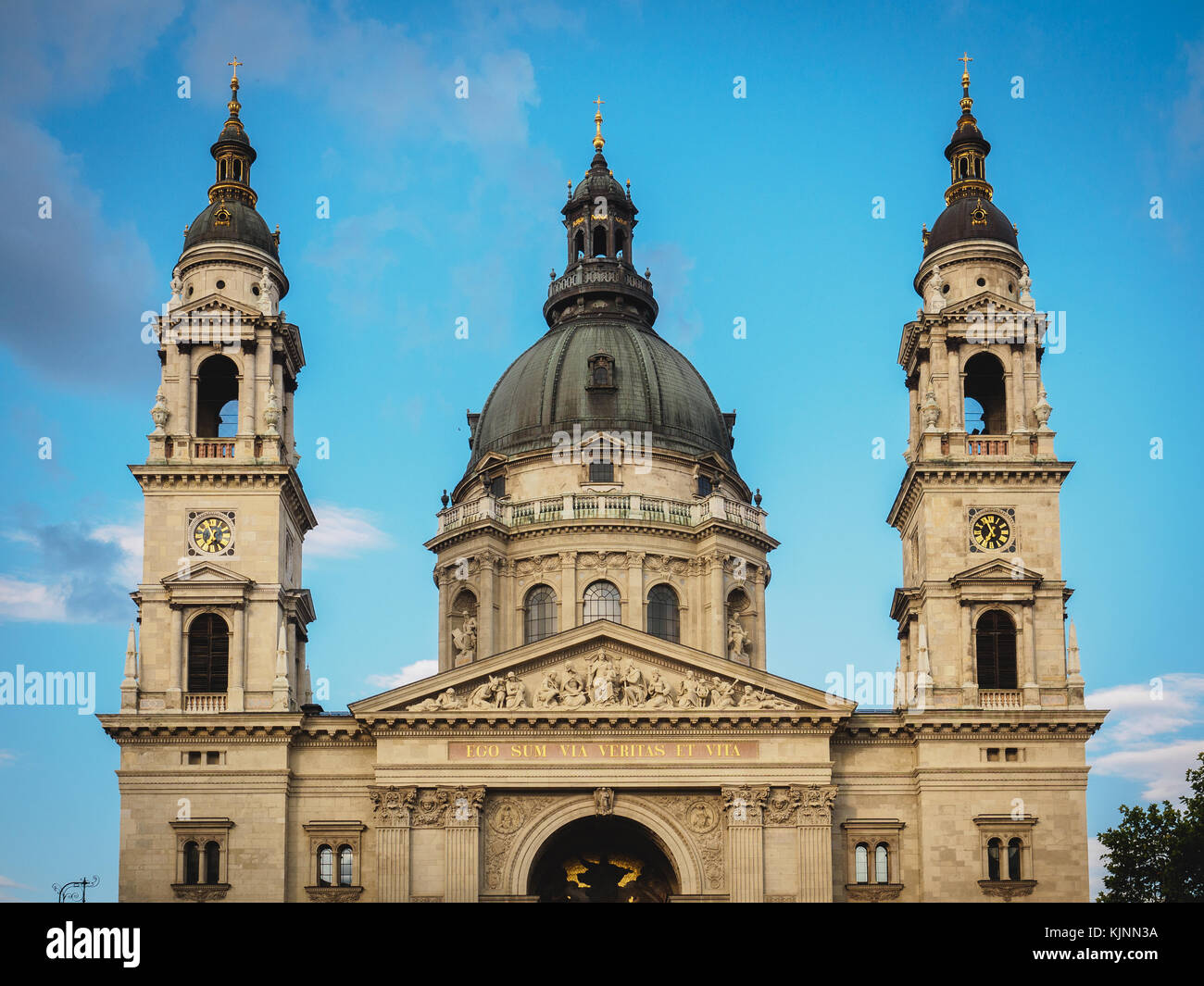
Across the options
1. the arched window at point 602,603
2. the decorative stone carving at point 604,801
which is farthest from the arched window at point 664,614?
the decorative stone carving at point 604,801

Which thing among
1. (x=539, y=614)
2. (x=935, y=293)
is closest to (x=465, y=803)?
(x=539, y=614)

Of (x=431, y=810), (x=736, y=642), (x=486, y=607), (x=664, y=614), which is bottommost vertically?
(x=431, y=810)

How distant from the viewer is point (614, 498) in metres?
76.4

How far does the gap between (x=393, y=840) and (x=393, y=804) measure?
45.1 inches

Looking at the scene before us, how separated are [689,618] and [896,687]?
11572 millimetres

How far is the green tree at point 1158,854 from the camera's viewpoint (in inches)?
2864

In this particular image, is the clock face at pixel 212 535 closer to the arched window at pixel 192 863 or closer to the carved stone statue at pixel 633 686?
the arched window at pixel 192 863

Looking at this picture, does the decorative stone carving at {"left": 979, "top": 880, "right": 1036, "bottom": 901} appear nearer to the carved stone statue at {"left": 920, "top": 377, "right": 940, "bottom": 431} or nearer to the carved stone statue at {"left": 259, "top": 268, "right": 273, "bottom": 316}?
the carved stone statue at {"left": 920, "top": 377, "right": 940, "bottom": 431}

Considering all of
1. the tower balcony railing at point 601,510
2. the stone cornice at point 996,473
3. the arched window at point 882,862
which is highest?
the tower balcony railing at point 601,510

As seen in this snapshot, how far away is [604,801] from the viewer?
62.2 m

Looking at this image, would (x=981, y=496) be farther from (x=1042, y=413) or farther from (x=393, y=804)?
(x=393, y=804)

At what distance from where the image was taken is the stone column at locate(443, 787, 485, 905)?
61.1 metres

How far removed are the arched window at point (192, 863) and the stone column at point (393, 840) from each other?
18.7ft
